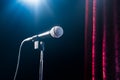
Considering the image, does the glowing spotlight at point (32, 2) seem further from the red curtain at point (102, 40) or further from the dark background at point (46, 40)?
the red curtain at point (102, 40)

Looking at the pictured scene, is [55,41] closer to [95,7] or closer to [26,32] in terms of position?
[26,32]

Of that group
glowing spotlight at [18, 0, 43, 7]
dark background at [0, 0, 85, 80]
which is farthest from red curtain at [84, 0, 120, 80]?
glowing spotlight at [18, 0, 43, 7]

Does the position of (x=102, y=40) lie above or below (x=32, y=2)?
below

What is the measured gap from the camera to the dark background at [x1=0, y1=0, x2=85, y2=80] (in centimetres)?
166

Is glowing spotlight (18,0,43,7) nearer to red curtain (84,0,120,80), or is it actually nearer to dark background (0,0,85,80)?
dark background (0,0,85,80)

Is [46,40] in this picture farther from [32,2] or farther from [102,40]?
[102,40]

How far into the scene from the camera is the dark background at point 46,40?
65.3 inches

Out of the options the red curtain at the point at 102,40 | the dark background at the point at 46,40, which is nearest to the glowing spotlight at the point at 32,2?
the dark background at the point at 46,40

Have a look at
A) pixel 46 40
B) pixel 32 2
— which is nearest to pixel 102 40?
pixel 46 40

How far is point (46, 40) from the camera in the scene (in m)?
1.85

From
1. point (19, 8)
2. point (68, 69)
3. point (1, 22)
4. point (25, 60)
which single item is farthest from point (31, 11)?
point (68, 69)

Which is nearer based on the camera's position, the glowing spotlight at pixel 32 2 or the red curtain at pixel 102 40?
the glowing spotlight at pixel 32 2

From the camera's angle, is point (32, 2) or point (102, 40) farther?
point (102, 40)

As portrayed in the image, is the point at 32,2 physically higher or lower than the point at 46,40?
higher
